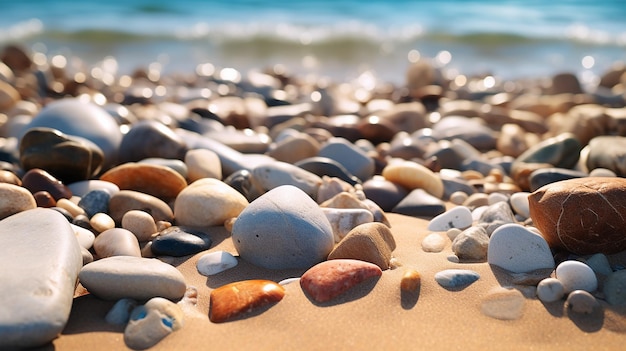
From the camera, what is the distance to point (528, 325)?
4.57 feet

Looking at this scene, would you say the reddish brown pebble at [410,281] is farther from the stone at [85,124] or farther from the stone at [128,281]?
the stone at [85,124]

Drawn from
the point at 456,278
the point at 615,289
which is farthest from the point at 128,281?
the point at 615,289

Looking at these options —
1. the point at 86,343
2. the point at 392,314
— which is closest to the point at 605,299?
the point at 392,314

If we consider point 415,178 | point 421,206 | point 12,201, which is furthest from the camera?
point 415,178

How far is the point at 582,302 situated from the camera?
1420mm

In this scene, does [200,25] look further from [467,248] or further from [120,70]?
[467,248]

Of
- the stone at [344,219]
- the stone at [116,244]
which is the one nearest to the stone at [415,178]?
the stone at [344,219]

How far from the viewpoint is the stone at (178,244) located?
1849 millimetres

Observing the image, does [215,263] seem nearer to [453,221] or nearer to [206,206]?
[206,206]

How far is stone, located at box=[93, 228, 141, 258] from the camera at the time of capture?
1.76m

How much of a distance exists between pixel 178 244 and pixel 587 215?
1.25 m

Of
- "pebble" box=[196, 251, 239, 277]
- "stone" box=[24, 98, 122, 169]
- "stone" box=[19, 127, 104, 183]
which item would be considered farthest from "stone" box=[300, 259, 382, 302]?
"stone" box=[24, 98, 122, 169]

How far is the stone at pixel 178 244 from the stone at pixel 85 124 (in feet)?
3.24

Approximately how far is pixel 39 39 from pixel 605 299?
10510 mm
